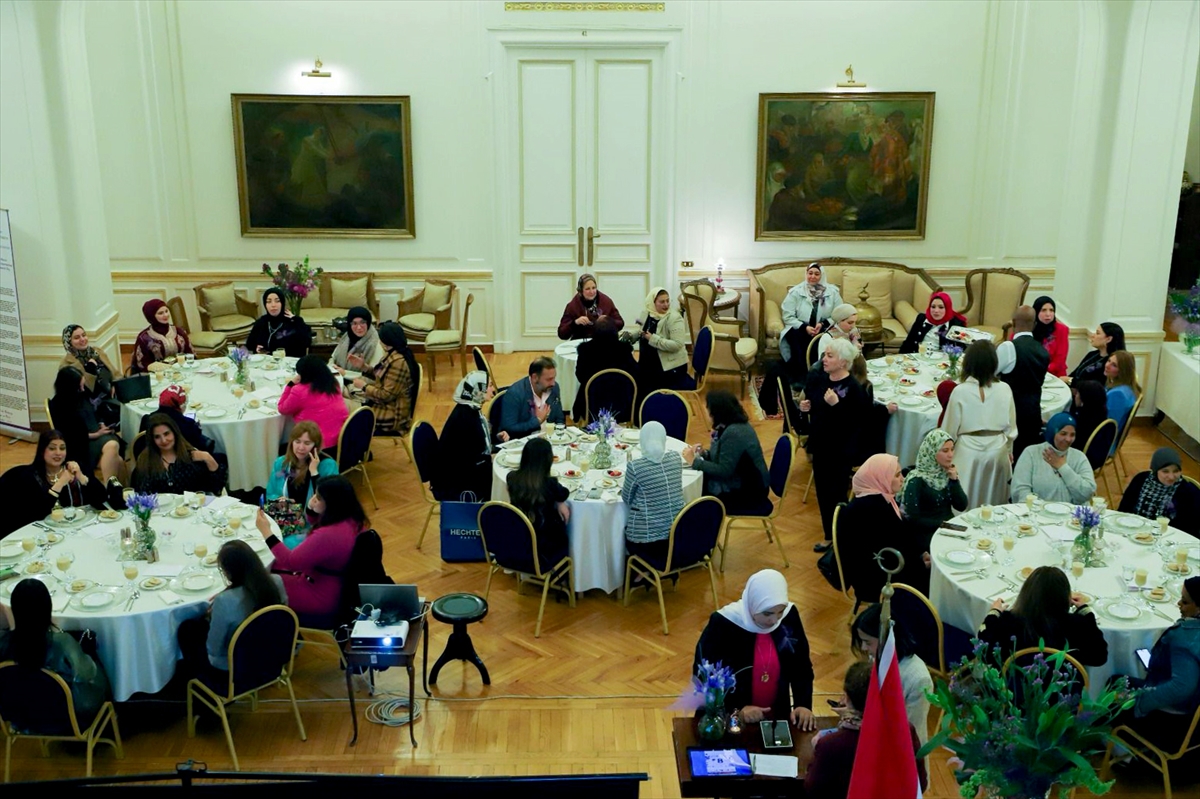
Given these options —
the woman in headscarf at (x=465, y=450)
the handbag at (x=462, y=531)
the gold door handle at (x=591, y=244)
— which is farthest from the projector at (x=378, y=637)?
the gold door handle at (x=591, y=244)

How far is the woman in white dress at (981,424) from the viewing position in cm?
783

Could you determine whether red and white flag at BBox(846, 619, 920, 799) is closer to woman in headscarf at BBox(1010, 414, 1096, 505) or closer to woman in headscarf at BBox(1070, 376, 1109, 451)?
woman in headscarf at BBox(1010, 414, 1096, 505)

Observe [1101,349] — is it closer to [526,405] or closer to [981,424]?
[981,424]

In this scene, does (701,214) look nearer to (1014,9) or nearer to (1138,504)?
(1014,9)

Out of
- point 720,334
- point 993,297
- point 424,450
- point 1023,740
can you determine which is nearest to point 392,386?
point 424,450

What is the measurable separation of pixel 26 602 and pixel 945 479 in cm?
508

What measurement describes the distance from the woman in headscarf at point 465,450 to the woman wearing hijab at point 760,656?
3.37 m

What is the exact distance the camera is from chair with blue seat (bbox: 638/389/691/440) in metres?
8.94

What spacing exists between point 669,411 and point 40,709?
Result: 495 cm

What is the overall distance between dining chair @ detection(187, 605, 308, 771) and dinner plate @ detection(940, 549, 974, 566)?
3502 millimetres

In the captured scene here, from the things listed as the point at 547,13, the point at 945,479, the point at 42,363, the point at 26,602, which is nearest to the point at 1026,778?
the point at 945,479

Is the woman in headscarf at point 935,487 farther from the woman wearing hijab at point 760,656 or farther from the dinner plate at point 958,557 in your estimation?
the woman wearing hijab at point 760,656

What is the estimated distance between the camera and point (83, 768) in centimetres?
581

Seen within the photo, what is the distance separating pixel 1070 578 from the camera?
6.16 m
